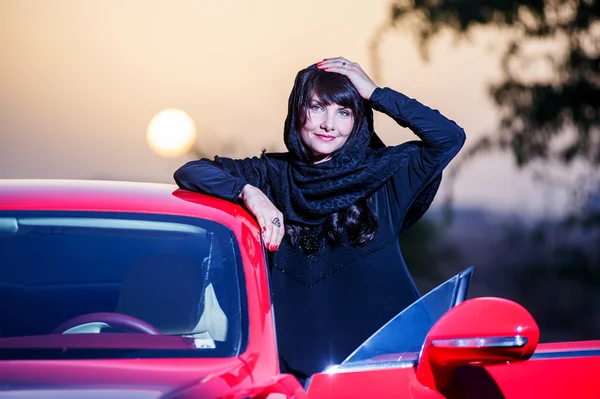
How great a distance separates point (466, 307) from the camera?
2.12 metres

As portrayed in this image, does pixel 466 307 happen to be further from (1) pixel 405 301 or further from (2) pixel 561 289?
(2) pixel 561 289

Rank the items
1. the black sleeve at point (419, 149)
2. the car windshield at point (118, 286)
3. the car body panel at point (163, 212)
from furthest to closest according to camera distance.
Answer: the black sleeve at point (419, 149)
the car windshield at point (118, 286)
the car body panel at point (163, 212)

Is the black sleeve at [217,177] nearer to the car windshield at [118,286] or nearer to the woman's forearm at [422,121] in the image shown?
the car windshield at [118,286]

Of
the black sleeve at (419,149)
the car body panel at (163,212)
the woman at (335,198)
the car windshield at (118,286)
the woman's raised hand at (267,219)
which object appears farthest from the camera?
the black sleeve at (419,149)

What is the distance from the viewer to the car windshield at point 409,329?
2.35 meters

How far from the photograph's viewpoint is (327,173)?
10.3 ft

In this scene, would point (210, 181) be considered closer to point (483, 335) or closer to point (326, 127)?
point (326, 127)

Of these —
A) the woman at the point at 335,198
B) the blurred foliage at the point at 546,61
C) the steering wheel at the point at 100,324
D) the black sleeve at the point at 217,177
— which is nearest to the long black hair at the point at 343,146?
the woman at the point at 335,198

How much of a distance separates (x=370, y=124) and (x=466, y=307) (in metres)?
1.32

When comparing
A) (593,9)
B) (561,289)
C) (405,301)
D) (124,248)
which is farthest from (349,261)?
(561,289)

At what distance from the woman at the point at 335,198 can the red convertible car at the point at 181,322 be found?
0.25m

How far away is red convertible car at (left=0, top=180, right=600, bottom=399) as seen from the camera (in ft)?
6.08

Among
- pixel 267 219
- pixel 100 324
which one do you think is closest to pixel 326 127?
pixel 267 219

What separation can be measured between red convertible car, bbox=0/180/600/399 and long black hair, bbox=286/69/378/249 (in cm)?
42
